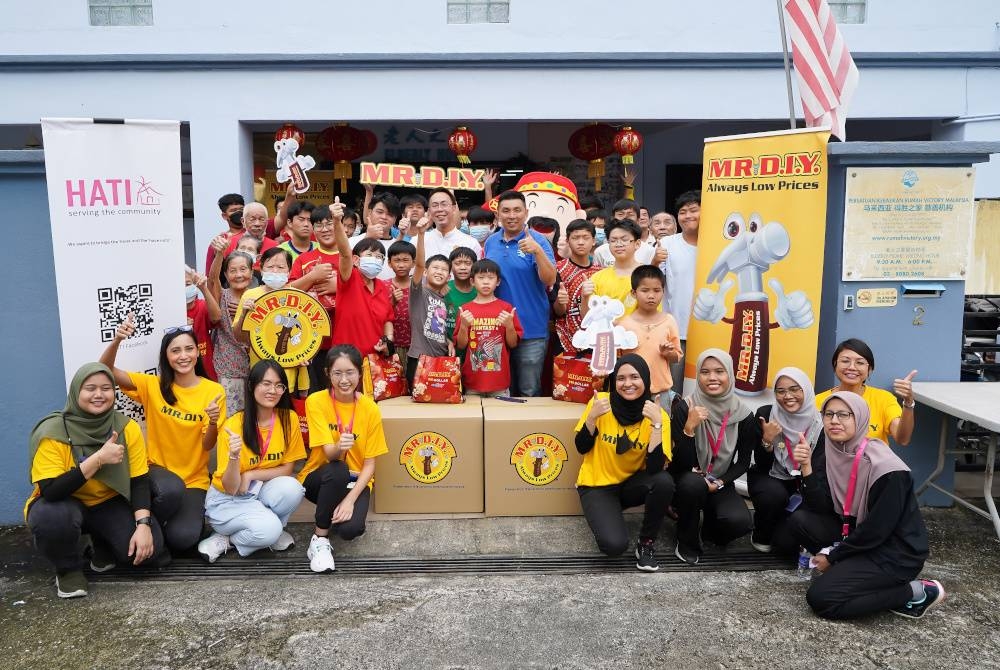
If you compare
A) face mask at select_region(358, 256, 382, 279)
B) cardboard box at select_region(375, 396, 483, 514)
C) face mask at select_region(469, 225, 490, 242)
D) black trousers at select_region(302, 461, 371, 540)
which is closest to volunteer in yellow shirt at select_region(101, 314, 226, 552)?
black trousers at select_region(302, 461, 371, 540)

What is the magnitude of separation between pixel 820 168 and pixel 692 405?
65.7 inches

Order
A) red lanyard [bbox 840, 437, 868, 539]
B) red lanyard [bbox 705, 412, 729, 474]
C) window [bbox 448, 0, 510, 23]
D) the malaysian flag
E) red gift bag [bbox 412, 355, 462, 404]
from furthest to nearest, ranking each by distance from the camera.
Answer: window [bbox 448, 0, 510, 23] → the malaysian flag → red gift bag [bbox 412, 355, 462, 404] → red lanyard [bbox 705, 412, 729, 474] → red lanyard [bbox 840, 437, 868, 539]

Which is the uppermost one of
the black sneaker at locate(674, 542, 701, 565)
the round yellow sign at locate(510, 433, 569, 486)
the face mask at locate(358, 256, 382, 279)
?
the face mask at locate(358, 256, 382, 279)

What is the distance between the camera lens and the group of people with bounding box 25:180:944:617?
368 cm

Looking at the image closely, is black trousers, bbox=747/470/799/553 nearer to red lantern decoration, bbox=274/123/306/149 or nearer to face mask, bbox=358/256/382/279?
face mask, bbox=358/256/382/279

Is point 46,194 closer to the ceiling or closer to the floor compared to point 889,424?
closer to the ceiling

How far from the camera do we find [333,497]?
13.7 feet

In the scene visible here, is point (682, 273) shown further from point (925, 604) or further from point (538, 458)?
point (925, 604)

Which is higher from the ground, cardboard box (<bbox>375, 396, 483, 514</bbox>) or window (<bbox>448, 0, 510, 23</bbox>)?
window (<bbox>448, 0, 510, 23</bbox>)

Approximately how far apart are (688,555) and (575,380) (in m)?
1.26

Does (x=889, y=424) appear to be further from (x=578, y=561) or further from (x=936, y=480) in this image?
(x=578, y=561)

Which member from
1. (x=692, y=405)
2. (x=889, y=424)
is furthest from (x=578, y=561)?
(x=889, y=424)

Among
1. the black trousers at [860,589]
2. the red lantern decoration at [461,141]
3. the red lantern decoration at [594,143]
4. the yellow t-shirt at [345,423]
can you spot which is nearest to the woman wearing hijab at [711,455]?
the black trousers at [860,589]

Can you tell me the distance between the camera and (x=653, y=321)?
461cm
